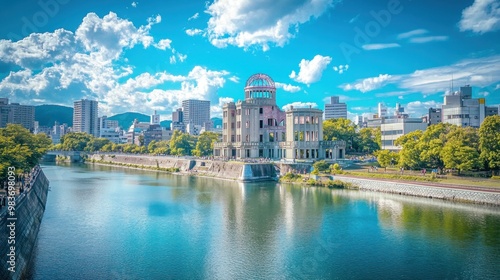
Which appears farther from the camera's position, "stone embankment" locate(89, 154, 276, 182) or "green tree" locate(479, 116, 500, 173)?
"stone embankment" locate(89, 154, 276, 182)

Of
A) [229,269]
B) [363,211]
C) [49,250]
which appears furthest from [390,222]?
[49,250]

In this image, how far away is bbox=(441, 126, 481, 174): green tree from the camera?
58250 millimetres

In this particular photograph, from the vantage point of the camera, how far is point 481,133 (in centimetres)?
5925

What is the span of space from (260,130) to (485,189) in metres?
58.9

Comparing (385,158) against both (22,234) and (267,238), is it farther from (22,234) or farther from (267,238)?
(22,234)

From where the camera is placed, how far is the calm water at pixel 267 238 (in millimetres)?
28766

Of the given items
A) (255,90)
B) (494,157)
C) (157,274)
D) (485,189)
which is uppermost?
(255,90)

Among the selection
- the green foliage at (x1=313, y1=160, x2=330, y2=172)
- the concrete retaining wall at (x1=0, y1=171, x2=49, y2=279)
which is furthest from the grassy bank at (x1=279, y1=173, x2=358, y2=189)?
the concrete retaining wall at (x1=0, y1=171, x2=49, y2=279)

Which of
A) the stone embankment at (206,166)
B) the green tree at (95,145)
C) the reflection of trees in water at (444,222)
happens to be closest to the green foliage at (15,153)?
the stone embankment at (206,166)

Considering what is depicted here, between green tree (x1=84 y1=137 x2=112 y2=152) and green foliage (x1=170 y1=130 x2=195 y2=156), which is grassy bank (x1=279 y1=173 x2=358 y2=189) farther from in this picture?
green tree (x1=84 y1=137 x2=112 y2=152)

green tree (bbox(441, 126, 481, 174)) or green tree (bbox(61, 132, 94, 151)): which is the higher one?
green tree (bbox(61, 132, 94, 151))

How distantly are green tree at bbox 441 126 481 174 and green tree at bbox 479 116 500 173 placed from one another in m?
1.30

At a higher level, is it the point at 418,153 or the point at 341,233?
the point at 418,153

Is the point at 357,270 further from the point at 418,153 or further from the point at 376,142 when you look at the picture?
the point at 376,142
